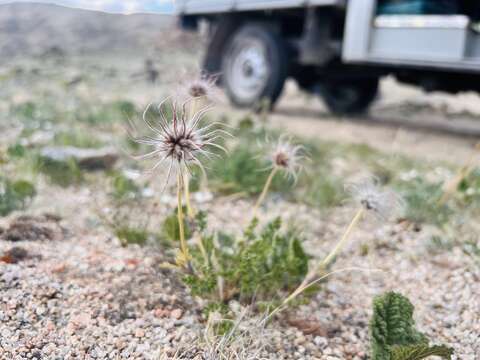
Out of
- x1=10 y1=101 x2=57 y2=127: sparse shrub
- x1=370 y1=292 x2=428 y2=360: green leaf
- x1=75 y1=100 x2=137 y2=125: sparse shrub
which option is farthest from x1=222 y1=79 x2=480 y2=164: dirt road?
x1=370 y1=292 x2=428 y2=360: green leaf

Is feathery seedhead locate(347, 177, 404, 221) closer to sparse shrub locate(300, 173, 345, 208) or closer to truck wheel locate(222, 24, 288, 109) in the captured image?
sparse shrub locate(300, 173, 345, 208)

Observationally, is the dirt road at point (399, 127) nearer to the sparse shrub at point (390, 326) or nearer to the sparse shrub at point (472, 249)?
the sparse shrub at point (472, 249)

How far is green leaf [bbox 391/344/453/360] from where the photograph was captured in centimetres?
134

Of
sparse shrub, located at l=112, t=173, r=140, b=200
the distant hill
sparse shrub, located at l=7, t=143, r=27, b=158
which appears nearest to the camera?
sparse shrub, located at l=112, t=173, r=140, b=200

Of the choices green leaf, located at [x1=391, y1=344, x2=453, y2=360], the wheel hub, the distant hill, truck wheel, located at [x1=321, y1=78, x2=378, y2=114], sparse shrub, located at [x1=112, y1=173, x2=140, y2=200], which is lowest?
green leaf, located at [x1=391, y1=344, x2=453, y2=360]

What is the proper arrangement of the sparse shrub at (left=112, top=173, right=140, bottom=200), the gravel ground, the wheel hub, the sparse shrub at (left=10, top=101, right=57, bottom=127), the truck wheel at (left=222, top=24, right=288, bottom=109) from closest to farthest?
the gravel ground → the sparse shrub at (left=112, top=173, right=140, bottom=200) → the sparse shrub at (left=10, top=101, right=57, bottom=127) → the truck wheel at (left=222, top=24, right=288, bottom=109) → the wheel hub

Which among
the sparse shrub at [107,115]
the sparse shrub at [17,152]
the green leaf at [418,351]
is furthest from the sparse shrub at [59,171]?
the green leaf at [418,351]

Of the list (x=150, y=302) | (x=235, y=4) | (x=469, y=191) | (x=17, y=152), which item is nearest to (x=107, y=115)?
(x=17, y=152)

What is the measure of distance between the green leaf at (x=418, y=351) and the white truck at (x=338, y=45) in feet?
10.1

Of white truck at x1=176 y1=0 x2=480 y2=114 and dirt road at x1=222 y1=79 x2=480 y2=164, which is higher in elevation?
white truck at x1=176 y1=0 x2=480 y2=114

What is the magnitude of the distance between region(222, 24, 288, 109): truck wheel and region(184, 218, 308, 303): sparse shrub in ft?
12.0

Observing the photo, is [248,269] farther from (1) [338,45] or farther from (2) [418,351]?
(1) [338,45]

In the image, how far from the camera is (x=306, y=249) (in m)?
2.32

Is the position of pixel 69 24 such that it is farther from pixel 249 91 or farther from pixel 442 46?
pixel 442 46
